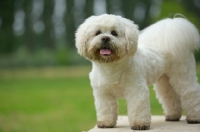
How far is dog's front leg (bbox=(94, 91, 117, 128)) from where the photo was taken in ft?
17.1

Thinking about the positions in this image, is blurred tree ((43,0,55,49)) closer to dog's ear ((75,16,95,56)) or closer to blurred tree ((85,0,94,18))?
blurred tree ((85,0,94,18))

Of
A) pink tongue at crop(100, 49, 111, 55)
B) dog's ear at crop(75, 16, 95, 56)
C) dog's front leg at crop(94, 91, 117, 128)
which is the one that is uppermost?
dog's ear at crop(75, 16, 95, 56)

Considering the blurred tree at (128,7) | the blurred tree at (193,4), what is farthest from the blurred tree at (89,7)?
the blurred tree at (193,4)

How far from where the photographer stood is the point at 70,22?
36688 mm

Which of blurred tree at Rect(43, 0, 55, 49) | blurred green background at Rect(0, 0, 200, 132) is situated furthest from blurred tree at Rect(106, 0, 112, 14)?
blurred tree at Rect(43, 0, 55, 49)

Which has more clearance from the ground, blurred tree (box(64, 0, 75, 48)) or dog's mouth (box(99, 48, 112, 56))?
dog's mouth (box(99, 48, 112, 56))

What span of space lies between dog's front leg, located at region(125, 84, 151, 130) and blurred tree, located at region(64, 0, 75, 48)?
104ft

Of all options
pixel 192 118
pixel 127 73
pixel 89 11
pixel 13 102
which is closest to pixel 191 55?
pixel 192 118

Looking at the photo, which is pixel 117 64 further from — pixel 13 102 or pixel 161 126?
pixel 13 102

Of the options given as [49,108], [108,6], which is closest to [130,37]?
[49,108]

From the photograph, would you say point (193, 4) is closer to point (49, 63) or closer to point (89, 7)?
point (89, 7)

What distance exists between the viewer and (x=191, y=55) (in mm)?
5836

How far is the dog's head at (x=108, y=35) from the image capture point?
4750mm

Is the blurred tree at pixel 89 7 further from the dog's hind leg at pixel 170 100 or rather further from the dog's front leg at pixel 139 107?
the dog's front leg at pixel 139 107
